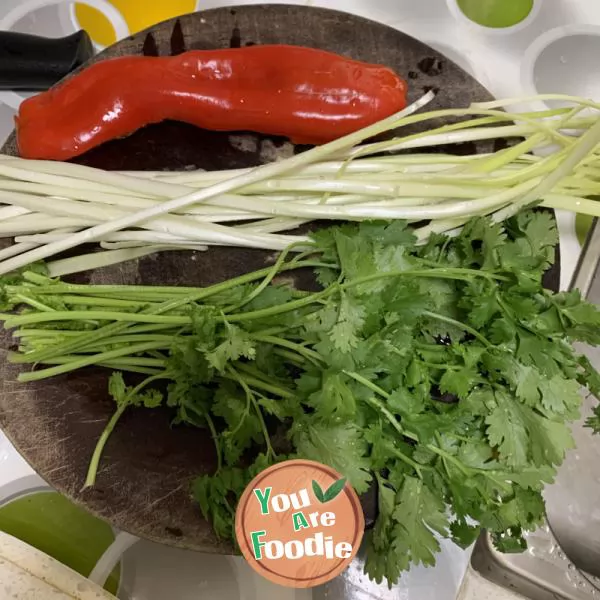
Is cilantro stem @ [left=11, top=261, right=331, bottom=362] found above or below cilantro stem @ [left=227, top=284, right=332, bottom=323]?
below

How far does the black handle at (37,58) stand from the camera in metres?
1.17

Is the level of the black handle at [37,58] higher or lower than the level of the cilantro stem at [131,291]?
higher

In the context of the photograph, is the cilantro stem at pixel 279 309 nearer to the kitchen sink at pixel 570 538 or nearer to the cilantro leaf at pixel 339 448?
the cilantro leaf at pixel 339 448

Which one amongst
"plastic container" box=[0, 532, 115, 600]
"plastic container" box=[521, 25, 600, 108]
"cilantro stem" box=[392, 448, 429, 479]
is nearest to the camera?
"cilantro stem" box=[392, 448, 429, 479]

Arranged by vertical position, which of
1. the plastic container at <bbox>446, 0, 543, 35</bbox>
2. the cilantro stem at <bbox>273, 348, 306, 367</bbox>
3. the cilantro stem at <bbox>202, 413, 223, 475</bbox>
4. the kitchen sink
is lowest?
the kitchen sink

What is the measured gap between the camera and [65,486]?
1.03 m

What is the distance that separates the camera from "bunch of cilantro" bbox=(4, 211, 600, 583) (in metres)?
0.84

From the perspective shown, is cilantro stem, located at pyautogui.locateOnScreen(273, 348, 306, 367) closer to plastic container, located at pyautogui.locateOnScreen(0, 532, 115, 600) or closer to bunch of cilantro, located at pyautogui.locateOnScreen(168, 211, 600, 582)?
bunch of cilantro, located at pyautogui.locateOnScreen(168, 211, 600, 582)

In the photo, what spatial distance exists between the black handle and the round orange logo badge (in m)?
0.97

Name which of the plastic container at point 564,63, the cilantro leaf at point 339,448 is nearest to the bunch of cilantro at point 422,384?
the cilantro leaf at point 339,448

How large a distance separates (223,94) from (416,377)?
0.65 metres

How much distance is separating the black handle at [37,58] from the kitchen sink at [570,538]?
1189 mm

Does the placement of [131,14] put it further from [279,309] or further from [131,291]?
[279,309]

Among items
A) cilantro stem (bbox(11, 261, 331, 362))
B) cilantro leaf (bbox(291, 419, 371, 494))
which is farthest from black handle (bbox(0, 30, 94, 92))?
cilantro leaf (bbox(291, 419, 371, 494))
